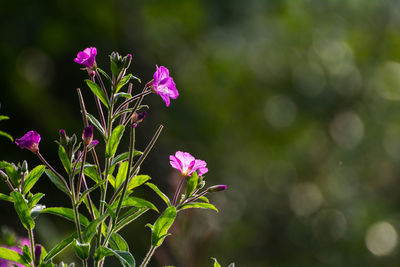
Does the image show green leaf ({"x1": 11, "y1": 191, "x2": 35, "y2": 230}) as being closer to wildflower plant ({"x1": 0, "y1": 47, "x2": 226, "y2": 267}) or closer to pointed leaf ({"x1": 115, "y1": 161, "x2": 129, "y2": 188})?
wildflower plant ({"x1": 0, "y1": 47, "x2": 226, "y2": 267})

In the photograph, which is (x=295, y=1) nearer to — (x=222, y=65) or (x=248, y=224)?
(x=222, y=65)

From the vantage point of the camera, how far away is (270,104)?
17.5 feet

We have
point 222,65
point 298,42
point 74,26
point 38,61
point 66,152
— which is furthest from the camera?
point 298,42

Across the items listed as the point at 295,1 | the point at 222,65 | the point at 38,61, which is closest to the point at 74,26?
the point at 38,61

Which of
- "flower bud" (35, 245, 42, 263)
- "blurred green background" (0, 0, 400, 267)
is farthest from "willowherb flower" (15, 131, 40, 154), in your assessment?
"blurred green background" (0, 0, 400, 267)

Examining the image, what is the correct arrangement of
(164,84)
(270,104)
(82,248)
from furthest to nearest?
(270,104) → (164,84) → (82,248)

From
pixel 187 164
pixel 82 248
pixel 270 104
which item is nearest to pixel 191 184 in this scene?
pixel 187 164

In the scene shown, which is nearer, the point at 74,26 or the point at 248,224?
the point at 74,26

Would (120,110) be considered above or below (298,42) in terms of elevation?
above

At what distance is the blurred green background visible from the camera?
4254 millimetres

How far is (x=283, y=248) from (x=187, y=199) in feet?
15.5

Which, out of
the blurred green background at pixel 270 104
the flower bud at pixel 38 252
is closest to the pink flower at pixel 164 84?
the flower bud at pixel 38 252

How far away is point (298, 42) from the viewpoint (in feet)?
18.1

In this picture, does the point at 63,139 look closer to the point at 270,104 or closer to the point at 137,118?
the point at 137,118
